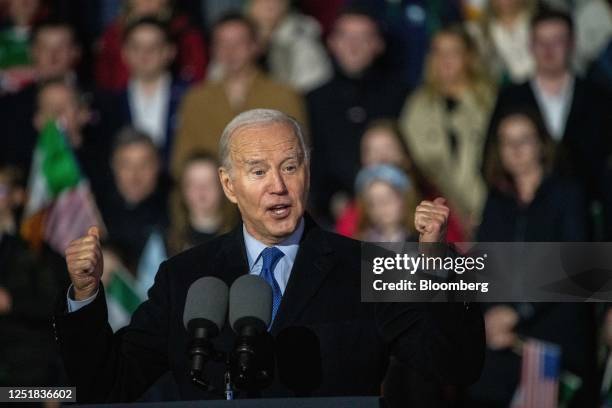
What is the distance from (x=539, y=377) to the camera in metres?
5.86

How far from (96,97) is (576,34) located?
272 cm

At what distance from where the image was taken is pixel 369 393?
3170 millimetres

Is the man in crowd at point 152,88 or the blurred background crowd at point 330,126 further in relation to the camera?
the man in crowd at point 152,88

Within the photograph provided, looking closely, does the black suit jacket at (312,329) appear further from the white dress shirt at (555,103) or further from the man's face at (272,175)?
the white dress shirt at (555,103)

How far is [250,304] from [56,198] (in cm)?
429

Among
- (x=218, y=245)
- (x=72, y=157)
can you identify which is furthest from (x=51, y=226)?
(x=218, y=245)

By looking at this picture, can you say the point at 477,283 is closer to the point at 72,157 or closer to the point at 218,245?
the point at 218,245

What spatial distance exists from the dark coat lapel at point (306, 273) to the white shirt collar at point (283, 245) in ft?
0.06

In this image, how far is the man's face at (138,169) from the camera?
22.1 feet

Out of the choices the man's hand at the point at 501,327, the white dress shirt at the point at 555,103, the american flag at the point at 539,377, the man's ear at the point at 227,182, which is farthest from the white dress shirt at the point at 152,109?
the man's ear at the point at 227,182

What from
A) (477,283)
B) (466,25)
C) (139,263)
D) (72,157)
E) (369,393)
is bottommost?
(369,393)

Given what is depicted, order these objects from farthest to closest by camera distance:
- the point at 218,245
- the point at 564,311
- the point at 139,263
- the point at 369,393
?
the point at 139,263
the point at 564,311
the point at 218,245
the point at 369,393

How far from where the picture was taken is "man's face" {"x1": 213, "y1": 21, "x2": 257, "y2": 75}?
6930 millimetres

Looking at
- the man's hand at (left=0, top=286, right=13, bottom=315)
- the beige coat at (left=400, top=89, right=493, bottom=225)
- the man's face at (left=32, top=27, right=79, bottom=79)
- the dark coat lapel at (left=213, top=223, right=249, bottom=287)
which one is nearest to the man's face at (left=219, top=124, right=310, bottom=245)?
the dark coat lapel at (left=213, top=223, right=249, bottom=287)
